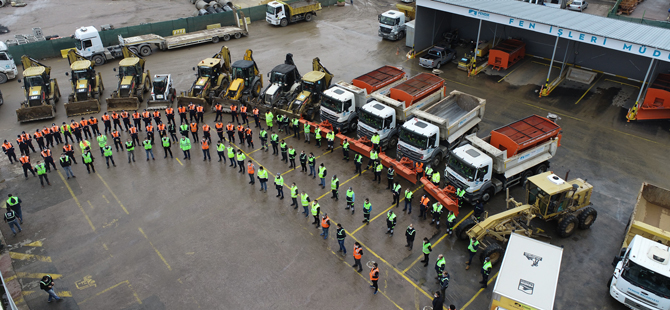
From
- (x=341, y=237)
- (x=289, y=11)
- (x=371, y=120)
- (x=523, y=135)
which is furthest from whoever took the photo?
(x=289, y=11)

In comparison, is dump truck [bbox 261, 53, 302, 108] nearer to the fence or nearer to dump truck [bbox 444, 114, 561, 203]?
dump truck [bbox 444, 114, 561, 203]

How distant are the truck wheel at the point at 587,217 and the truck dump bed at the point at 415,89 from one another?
975 centimetres

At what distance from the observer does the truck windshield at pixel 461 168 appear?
58.9 feet

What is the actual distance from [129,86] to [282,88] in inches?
389

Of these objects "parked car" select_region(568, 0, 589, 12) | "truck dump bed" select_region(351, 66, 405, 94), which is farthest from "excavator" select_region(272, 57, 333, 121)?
"parked car" select_region(568, 0, 589, 12)

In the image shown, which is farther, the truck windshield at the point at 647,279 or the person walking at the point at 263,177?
the person walking at the point at 263,177

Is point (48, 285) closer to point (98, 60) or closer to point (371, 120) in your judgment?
point (371, 120)

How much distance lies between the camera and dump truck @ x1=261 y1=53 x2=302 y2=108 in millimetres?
26234

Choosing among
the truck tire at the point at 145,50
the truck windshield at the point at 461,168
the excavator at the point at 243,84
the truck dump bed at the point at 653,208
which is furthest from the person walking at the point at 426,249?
the truck tire at the point at 145,50

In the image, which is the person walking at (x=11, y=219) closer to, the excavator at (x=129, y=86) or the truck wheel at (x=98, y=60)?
the excavator at (x=129, y=86)

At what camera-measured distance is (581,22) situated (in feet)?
88.1

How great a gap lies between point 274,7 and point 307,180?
25065 millimetres

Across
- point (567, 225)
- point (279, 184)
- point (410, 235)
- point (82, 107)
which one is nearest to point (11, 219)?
point (279, 184)

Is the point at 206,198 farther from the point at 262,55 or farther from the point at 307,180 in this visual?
the point at 262,55
